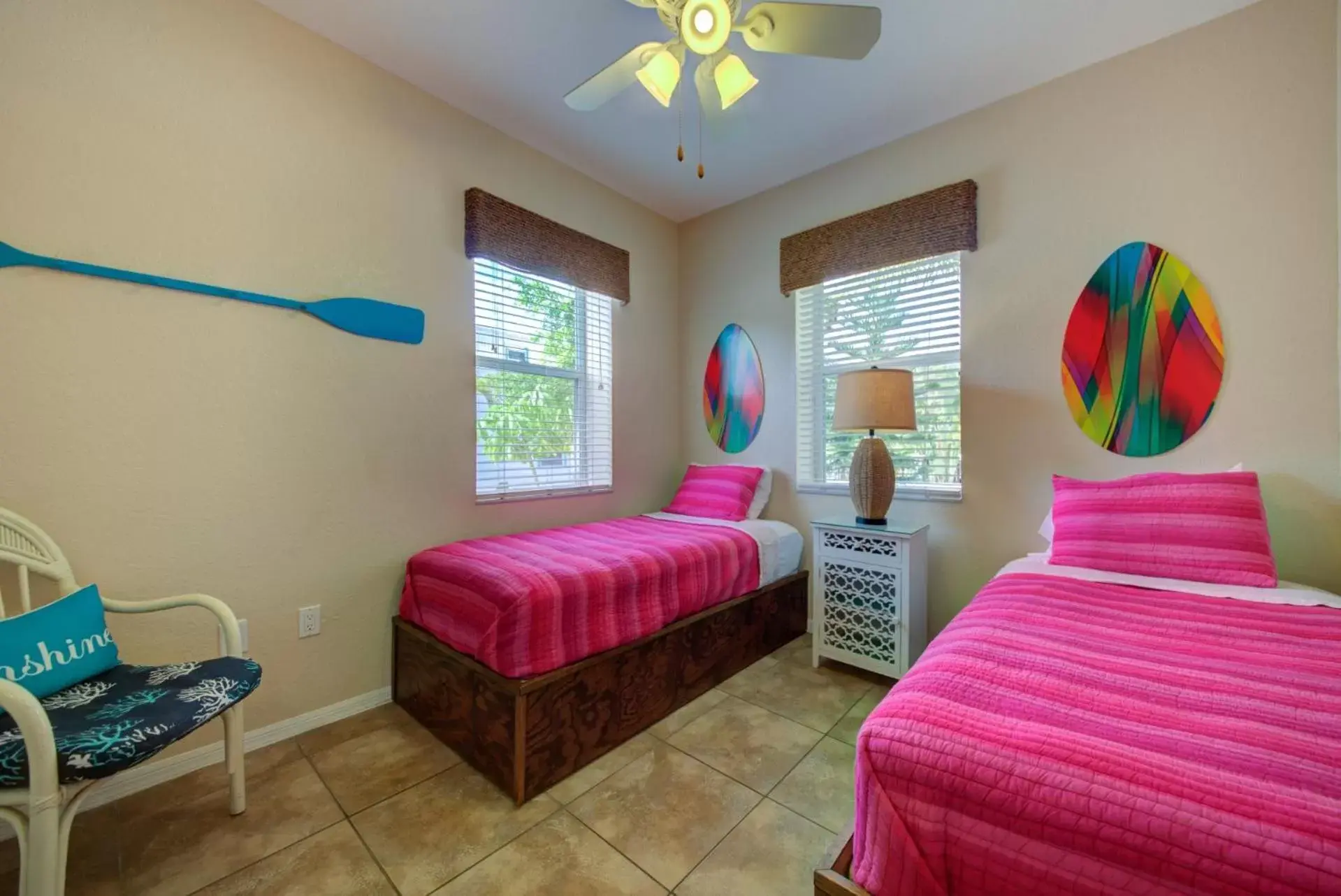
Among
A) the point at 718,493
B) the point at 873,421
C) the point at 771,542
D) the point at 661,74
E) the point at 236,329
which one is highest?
the point at 661,74

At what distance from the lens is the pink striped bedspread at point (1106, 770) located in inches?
25.6

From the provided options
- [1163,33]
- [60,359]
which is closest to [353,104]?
[60,359]

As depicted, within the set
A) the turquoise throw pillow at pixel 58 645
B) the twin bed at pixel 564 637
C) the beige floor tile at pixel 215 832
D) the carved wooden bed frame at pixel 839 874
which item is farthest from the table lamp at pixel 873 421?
the turquoise throw pillow at pixel 58 645

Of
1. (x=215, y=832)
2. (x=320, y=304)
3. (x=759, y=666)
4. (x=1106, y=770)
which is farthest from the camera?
(x=759, y=666)

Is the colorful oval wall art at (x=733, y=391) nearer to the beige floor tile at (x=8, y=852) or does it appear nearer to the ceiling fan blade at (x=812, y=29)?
the ceiling fan blade at (x=812, y=29)

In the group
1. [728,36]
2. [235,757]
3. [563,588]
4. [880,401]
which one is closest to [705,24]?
[728,36]

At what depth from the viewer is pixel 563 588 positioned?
171 centimetres

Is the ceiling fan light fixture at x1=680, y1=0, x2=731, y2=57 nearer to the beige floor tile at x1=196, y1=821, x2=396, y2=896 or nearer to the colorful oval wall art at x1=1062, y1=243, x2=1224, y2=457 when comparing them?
the colorful oval wall art at x1=1062, y1=243, x2=1224, y2=457

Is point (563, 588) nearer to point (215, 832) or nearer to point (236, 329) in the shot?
point (215, 832)

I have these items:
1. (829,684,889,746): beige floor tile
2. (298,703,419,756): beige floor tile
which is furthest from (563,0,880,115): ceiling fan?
(298,703,419,756): beige floor tile

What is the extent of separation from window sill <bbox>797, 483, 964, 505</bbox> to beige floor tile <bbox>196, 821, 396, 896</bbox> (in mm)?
2409

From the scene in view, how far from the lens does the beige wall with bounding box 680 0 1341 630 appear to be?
174cm

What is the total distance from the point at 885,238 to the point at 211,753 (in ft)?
11.3

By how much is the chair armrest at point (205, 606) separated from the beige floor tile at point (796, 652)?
7.03 feet
